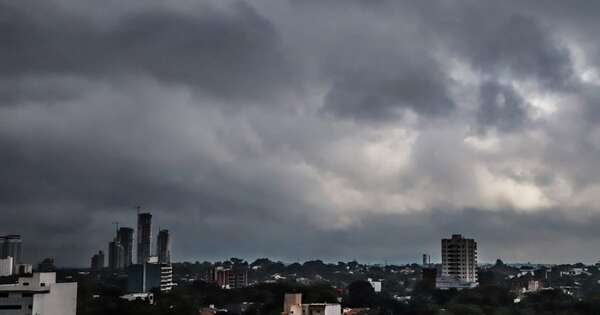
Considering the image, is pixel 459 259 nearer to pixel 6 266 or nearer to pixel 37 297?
pixel 6 266

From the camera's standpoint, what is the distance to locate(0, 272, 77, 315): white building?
4850cm

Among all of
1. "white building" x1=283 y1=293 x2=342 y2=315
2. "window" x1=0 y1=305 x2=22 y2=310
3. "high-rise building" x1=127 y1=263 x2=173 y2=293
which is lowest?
"white building" x1=283 y1=293 x2=342 y2=315

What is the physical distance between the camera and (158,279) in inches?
5659

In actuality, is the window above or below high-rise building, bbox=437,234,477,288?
below

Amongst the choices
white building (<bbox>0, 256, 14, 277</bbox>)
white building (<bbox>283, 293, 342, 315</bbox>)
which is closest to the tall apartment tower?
white building (<bbox>0, 256, 14, 277</bbox>)

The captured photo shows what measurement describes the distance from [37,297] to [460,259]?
125 meters

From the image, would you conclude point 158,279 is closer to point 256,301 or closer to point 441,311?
point 256,301

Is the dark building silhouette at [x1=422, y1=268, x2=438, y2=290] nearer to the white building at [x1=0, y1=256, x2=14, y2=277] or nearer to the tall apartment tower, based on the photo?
the tall apartment tower

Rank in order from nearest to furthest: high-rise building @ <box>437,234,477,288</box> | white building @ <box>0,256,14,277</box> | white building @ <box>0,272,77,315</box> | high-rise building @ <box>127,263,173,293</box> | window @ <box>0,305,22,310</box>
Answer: white building @ <box>0,272,77,315</box> → window @ <box>0,305,22,310</box> → white building @ <box>0,256,14,277</box> → high-rise building @ <box>127,263,173,293</box> → high-rise building @ <box>437,234,477,288</box>

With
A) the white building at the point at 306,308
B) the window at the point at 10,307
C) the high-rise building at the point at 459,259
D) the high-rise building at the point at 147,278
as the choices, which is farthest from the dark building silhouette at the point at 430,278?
the window at the point at 10,307

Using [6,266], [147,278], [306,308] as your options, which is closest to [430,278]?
[147,278]

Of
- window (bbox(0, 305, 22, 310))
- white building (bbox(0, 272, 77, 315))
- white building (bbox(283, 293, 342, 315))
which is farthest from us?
white building (bbox(283, 293, 342, 315))

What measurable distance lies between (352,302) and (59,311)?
83341 millimetres

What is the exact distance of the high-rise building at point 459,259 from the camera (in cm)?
16274
